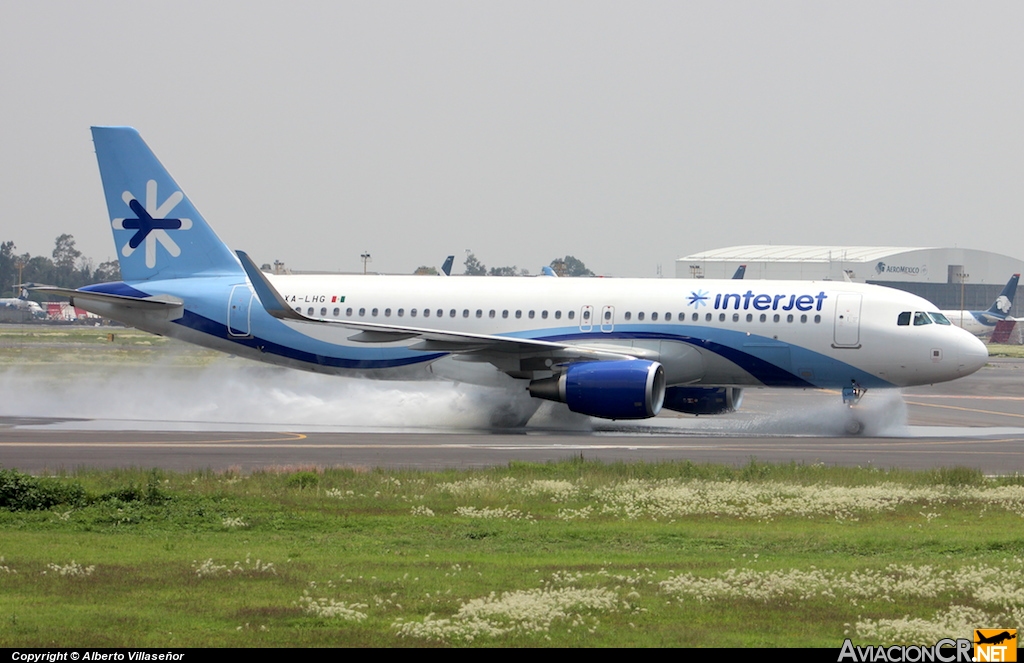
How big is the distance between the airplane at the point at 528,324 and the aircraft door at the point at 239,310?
44 millimetres

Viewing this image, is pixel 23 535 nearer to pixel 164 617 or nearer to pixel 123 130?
pixel 164 617

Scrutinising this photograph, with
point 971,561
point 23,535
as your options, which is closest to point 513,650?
point 971,561

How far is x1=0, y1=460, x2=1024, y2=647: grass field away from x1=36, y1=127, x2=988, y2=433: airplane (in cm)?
1090

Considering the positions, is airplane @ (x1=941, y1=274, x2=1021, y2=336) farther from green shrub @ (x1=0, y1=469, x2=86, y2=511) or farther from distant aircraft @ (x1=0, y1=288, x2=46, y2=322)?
green shrub @ (x1=0, y1=469, x2=86, y2=511)

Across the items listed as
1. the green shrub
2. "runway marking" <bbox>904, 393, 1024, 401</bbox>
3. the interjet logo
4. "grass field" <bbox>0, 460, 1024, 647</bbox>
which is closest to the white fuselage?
the interjet logo

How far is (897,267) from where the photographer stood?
545ft

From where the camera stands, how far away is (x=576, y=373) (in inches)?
1280

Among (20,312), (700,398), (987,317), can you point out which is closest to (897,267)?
(987,317)

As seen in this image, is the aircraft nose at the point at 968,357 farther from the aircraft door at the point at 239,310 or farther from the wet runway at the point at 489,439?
the aircraft door at the point at 239,310

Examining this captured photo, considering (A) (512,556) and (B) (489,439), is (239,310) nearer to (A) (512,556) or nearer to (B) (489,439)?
(B) (489,439)

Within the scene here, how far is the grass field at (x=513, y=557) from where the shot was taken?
10711 mm

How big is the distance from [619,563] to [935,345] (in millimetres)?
21659

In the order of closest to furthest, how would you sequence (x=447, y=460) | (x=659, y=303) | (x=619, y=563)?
A: (x=619, y=563), (x=447, y=460), (x=659, y=303)

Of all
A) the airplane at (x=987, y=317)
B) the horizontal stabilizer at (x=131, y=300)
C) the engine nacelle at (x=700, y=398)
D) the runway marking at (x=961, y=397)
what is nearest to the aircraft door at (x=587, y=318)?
the engine nacelle at (x=700, y=398)
